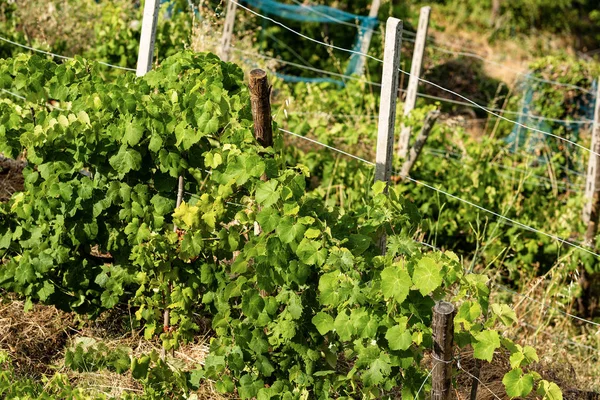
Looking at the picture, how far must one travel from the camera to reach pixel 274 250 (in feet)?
11.2

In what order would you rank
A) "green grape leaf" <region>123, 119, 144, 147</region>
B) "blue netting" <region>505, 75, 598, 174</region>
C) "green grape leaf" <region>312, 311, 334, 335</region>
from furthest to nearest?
"blue netting" <region>505, 75, 598, 174</region> → "green grape leaf" <region>123, 119, 144, 147</region> → "green grape leaf" <region>312, 311, 334, 335</region>

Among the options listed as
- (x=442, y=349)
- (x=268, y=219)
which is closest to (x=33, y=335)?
(x=268, y=219)

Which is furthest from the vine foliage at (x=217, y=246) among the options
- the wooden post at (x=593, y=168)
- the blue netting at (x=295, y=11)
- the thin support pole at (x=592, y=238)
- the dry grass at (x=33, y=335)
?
the blue netting at (x=295, y=11)

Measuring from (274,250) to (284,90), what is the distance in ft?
14.5

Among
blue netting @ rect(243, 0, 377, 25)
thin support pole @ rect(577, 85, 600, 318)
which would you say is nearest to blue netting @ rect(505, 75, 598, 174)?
thin support pole @ rect(577, 85, 600, 318)

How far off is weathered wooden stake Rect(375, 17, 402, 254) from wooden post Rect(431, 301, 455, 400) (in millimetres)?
763

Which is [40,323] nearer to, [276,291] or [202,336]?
[202,336]

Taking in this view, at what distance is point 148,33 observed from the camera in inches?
173

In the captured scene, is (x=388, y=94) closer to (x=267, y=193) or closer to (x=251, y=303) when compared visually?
(x=267, y=193)

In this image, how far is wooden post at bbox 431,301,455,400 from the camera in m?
3.09

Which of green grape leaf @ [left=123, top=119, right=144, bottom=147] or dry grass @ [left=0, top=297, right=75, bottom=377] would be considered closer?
green grape leaf @ [left=123, top=119, right=144, bottom=147]

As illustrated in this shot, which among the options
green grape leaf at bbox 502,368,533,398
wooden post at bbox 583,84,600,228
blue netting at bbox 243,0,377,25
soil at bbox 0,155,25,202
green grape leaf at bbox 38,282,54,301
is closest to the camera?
green grape leaf at bbox 502,368,533,398

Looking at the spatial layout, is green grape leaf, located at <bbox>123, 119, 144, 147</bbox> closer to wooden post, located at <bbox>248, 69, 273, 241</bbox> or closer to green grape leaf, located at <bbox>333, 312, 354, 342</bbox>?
wooden post, located at <bbox>248, 69, 273, 241</bbox>

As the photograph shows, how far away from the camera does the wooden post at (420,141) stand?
5640mm
